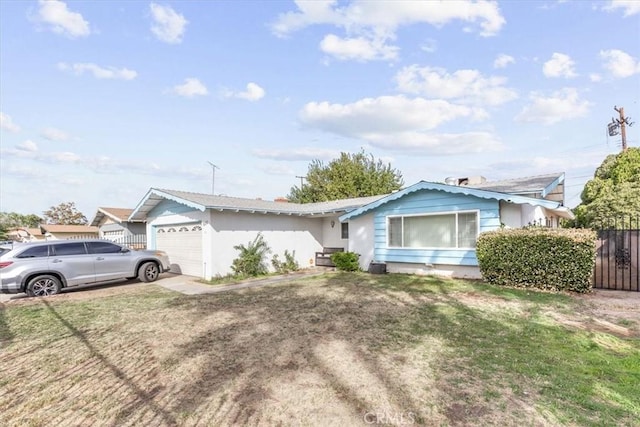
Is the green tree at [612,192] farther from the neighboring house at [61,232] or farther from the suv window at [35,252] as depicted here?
the neighboring house at [61,232]

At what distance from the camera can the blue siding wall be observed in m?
10.3

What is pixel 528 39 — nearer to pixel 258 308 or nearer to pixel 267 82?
pixel 267 82

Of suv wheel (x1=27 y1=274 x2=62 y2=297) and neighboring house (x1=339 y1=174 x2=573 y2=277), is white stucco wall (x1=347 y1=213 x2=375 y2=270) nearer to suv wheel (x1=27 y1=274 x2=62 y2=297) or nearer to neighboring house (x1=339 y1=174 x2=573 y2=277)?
neighboring house (x1=339 y1=174 x2=573 y2=277)

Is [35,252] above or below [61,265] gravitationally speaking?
above

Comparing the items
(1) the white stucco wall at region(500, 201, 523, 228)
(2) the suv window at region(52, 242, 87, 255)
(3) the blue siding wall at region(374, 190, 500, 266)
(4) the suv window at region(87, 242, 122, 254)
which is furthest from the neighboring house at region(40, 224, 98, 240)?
(1) the white stucco wall at region(500, 201, 523, 228)

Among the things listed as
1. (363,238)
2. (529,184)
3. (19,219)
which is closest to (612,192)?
(529,184)

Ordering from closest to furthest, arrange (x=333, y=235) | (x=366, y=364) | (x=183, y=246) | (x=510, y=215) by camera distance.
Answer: (x=366, y=364) < (x=510, y=215) < (x=183, y=246) < (x=333, y=235)

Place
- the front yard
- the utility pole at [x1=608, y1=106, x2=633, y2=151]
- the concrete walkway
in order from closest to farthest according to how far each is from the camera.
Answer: the front yard < the concrete walkway < the utility pole at [x1=608, y1=106, x2=633, y2=151]

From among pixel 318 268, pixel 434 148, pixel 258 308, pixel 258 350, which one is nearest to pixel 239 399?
pixel 258 350

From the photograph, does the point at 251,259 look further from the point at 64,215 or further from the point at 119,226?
the point at 64,215

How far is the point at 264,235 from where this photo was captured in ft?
46.3

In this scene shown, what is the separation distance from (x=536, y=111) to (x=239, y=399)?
20447 millimetres

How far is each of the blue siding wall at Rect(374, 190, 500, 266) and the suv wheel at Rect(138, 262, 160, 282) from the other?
852 centimetres

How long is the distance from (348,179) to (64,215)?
49.6m
